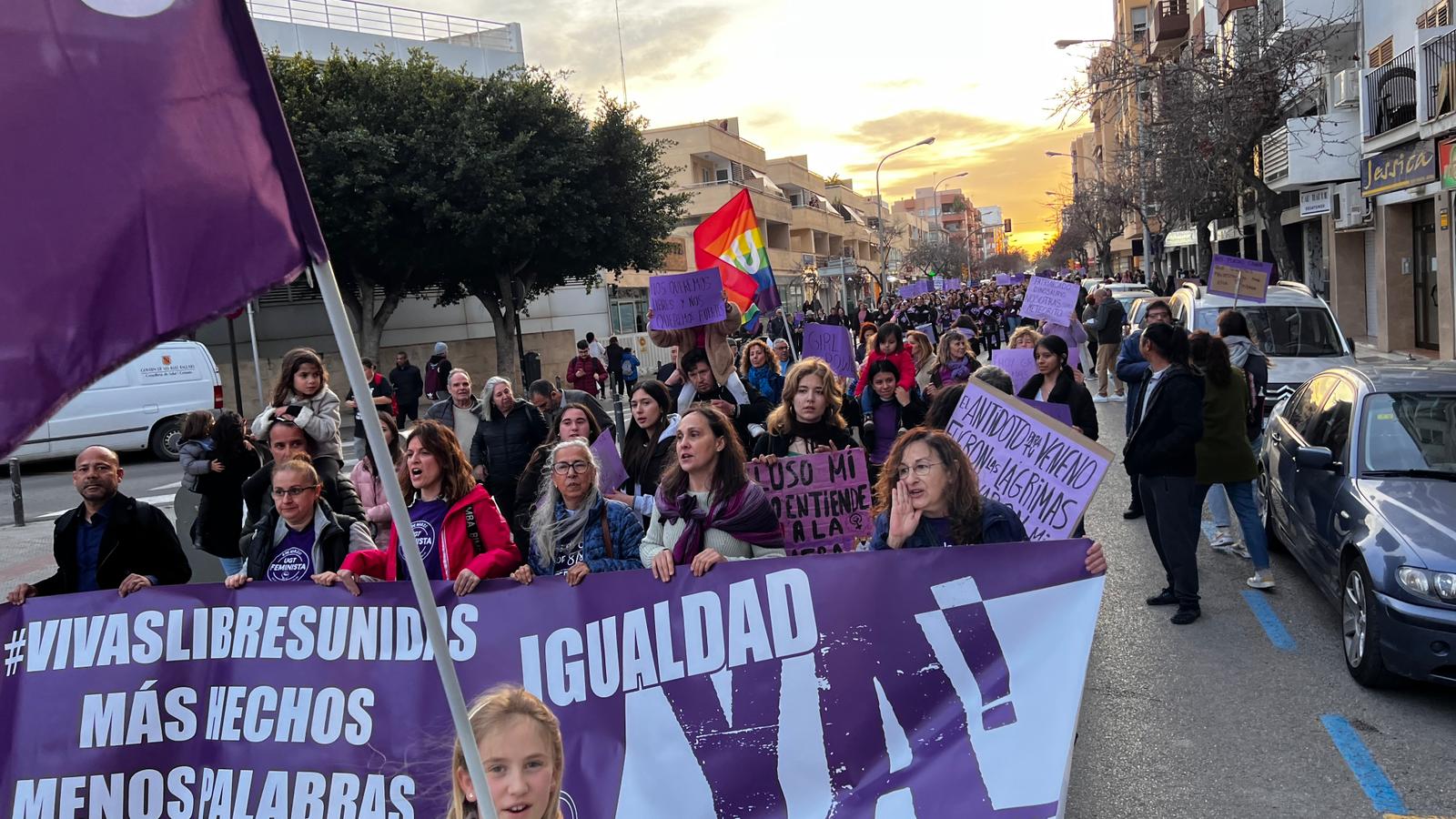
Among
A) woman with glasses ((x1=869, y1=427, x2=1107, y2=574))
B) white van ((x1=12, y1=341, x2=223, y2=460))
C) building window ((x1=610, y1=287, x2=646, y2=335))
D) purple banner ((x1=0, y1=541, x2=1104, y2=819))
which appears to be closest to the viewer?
purple banner ((x1=0, y1=541, x2=1104, y2=819))

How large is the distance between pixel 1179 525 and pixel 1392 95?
66.3ft

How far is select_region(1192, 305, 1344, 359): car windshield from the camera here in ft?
44.1

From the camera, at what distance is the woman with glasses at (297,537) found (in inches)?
191

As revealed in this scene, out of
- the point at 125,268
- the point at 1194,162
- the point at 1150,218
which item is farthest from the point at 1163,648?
the point at 1150,218

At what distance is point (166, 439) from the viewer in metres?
20.4

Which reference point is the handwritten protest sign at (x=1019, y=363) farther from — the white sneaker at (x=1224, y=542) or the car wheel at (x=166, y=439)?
the car wheel at (x=166, y=439)

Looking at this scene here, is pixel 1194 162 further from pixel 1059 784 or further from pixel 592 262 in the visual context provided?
pixel 1059 784

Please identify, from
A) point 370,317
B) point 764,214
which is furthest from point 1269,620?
point 764,214

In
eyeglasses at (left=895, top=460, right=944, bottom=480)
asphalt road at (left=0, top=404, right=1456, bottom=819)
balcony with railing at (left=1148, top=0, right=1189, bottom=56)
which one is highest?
balcony with railing at (left=1148, top=0, right=1189, bottom=56)

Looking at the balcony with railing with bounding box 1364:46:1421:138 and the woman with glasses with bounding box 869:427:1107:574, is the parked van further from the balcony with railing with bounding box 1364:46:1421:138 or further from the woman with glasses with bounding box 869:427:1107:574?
the woman with glasses with bounding box 869:427:1107:574

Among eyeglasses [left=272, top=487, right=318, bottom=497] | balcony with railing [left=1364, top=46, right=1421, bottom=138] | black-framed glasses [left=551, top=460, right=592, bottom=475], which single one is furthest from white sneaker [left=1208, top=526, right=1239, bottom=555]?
balcony with railing [left=1364, top=46, right=1421, bottom=138]

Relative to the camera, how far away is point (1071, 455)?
5020mm

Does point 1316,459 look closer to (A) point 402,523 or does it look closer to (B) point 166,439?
(A) point 402,523

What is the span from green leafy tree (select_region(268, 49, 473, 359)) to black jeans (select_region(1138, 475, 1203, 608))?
24560 mm
